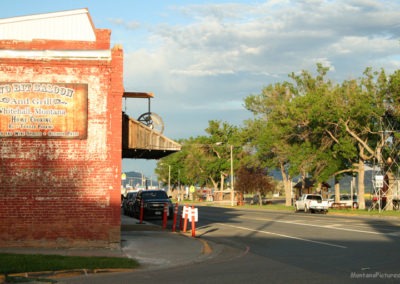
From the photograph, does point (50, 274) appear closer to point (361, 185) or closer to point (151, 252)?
point (151, 252)

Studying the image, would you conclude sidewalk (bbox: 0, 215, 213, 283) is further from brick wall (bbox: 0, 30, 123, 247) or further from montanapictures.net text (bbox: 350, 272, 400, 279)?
montanapictures.net text (bbox: 350, 272, 400, 279)

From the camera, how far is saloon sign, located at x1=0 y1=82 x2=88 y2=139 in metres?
17.3

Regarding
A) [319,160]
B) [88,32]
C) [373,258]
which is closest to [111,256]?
[373,258]

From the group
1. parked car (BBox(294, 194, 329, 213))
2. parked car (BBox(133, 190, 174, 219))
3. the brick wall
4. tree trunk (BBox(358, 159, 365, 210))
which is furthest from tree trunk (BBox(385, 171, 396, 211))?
the brick wall

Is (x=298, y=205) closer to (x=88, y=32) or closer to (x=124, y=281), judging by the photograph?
(x=88, y=32)

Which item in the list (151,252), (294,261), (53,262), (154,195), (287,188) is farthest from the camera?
(287,188)

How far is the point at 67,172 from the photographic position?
17.4 m

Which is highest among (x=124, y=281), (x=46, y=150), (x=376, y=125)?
(x=376, y=125)

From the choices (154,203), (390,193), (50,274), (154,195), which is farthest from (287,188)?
(50,274)

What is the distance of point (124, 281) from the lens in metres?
11.8

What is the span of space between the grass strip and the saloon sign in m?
3.98

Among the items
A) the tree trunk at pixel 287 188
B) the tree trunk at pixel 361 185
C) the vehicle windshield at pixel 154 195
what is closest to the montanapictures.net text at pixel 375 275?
the vehicle windshield at pixel 154 195

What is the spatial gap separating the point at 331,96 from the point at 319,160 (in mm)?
9426

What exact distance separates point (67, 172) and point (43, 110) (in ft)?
6.44
